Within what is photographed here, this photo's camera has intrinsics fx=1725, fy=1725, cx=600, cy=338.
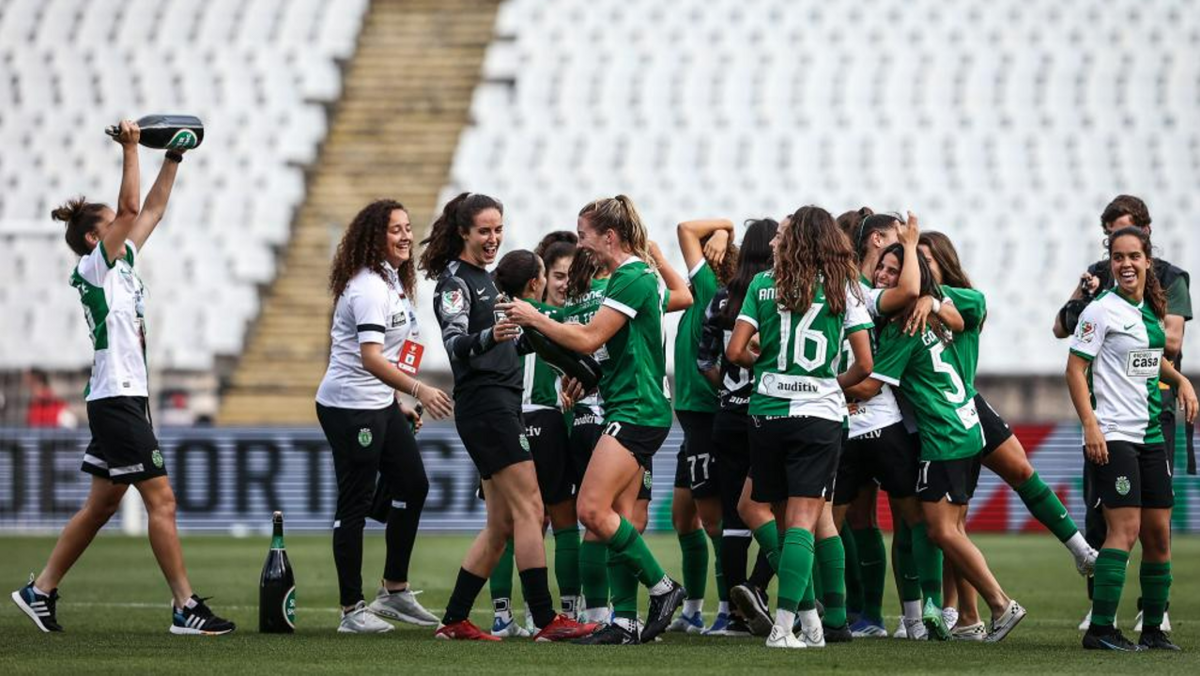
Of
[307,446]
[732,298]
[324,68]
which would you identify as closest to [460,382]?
[732,298]

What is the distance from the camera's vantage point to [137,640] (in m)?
8.38

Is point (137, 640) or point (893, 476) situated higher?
point (893, 476)

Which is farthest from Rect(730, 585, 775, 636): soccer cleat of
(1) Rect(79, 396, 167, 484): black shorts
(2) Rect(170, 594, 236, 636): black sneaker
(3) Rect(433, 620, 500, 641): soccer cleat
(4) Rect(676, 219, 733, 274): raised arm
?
(1) Rect(79, 396, 167, 484): black shorts

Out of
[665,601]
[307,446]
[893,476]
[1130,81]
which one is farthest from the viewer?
[1130,81]

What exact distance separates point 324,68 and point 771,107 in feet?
23.8

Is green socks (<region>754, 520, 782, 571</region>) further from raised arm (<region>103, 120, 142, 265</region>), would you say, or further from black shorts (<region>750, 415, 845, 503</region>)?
raised arm (<region>103, 120, 142, 265</region>)

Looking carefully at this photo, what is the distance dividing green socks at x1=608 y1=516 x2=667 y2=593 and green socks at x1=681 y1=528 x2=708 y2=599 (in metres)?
1.28

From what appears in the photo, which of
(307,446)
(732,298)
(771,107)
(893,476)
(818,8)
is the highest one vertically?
(818,8)

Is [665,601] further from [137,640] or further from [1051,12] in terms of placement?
[1051,12]

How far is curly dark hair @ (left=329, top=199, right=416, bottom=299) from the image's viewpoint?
29.0 feet

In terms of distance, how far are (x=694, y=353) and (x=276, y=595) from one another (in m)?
2.53

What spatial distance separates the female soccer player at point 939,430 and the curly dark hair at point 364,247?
98.1 inches

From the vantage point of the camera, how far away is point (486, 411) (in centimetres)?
824

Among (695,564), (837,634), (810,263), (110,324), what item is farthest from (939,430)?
(110,324)
